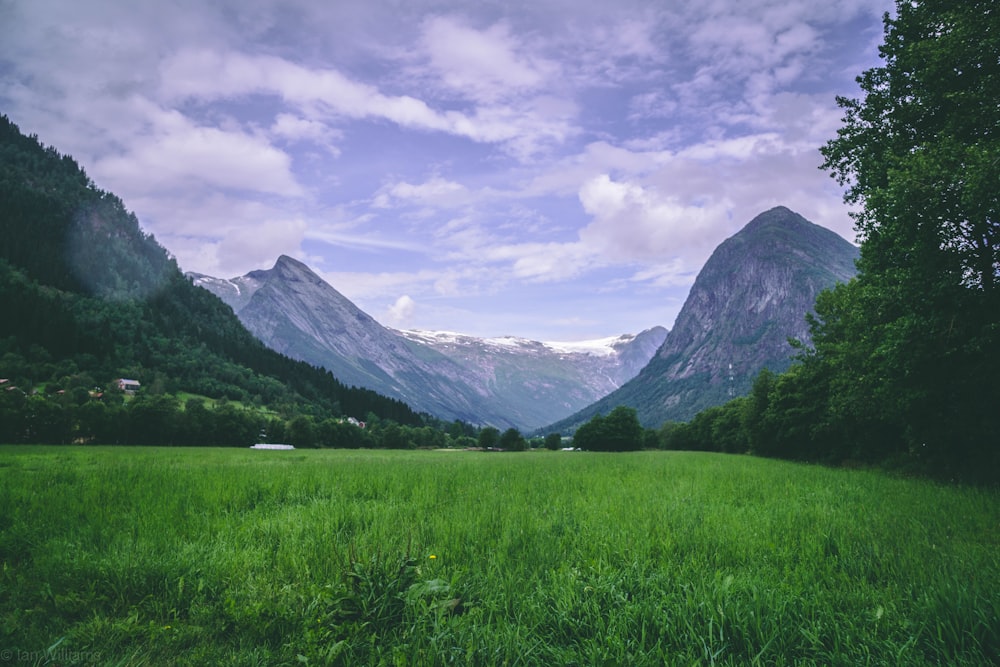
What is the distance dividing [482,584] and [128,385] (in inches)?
7434

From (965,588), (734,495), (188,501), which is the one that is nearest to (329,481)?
(188,501)

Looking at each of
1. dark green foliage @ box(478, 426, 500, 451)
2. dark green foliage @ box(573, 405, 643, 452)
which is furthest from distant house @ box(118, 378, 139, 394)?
dark green foliage @ box(573, 405, 643, 452)

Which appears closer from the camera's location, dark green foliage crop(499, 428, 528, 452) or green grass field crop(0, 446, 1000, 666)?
green grass field crop(0, 446, 1000, 666)

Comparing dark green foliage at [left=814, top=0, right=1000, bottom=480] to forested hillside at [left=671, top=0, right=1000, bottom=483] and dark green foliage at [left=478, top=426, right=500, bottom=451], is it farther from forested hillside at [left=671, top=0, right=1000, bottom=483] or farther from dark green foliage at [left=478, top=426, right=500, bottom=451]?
dark green foliage at [left=478, top=426, right=500, bottom=451]

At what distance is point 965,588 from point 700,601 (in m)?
2.29

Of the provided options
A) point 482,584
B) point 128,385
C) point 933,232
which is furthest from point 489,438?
point 482,584

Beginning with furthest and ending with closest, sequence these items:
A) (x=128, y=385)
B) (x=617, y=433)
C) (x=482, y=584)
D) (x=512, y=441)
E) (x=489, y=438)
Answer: (x=489, y=438)
(x=512, y=441)
(x=128, y=385)
(x=617, y=433)
(x=482, y=584)

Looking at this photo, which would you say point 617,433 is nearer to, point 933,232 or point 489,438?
point 489,438

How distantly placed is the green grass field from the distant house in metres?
174

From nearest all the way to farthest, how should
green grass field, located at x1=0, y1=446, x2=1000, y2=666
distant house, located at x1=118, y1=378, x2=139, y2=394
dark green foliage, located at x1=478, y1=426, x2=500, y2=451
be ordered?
green grass field, located at x1=0, y1=446, x2=1000, y2=666
distant house, located at x1=118, y1=378, x2=139, y2=394
dark green foliage, located at x1=478, y1=426, x2=500, y2=451

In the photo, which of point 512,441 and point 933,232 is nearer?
point 933,232

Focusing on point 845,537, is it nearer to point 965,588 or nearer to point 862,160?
point 965,588

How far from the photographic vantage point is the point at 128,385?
479ft

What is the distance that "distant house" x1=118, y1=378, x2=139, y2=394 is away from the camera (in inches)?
5556
